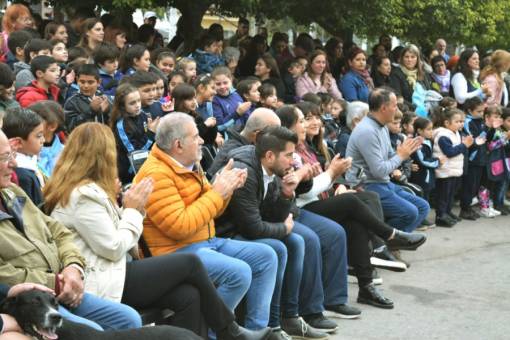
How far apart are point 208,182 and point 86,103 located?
2.16 meters

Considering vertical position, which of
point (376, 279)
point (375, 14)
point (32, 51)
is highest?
point (375, 14)

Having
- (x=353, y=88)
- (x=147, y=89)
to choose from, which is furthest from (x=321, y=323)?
(x=353, y=88)

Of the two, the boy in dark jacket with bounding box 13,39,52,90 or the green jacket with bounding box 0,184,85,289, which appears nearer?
the green jacket with bounding box 0,184,85,289

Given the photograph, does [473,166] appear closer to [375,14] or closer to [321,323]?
[375,14]

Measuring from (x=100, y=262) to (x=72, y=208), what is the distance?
356 mm

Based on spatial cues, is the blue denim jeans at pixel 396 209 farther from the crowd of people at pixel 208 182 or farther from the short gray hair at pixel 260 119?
the short gray hair at pixel 260 119

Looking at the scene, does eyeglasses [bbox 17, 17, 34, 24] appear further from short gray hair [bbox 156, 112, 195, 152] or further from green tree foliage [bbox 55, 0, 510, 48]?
short gray hair [bbox 156, 112, 195, 152]

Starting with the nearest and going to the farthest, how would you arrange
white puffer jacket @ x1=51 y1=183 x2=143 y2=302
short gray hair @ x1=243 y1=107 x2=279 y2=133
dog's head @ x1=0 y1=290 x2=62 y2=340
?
dog's head @ x1=0 y1=290 x2=62 y2=340 < white puffer jacket @ x1=51 y1=183 x2=143 y2=302 < short gray hair @ x1=243 y1=107 x2=279 y2=133

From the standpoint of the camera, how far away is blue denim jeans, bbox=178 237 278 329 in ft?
20.0

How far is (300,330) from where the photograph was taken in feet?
22.5

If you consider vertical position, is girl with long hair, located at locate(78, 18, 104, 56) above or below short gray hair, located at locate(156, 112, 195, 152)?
above

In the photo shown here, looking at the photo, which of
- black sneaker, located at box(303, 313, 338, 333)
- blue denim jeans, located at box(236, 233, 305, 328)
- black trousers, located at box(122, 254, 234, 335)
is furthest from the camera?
black sneaker, located at box(303, 313, 338, 333)

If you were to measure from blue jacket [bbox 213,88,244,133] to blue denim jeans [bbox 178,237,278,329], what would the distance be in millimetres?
3331

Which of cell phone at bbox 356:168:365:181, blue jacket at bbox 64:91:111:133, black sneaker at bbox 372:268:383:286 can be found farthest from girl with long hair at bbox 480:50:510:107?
blue jacket at bbox 64:91:111:133
